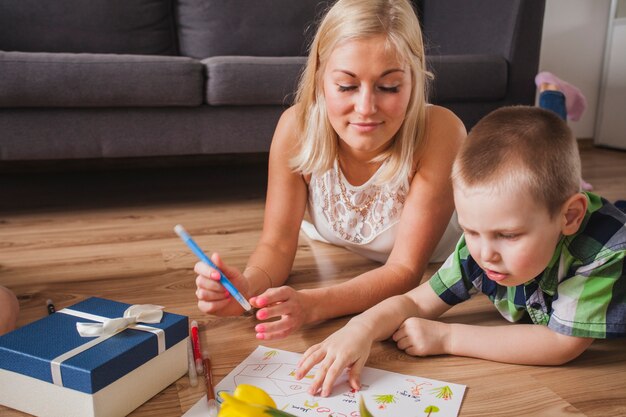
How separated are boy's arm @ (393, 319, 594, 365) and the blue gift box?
13.9 inches

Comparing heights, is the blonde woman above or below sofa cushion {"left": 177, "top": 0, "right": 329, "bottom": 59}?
below

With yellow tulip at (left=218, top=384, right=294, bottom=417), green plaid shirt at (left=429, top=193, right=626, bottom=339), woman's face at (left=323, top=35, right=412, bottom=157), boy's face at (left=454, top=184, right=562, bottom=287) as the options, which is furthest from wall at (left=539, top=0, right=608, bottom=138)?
yellow tulip at (left=218, top=384, right=294, bottom=417)

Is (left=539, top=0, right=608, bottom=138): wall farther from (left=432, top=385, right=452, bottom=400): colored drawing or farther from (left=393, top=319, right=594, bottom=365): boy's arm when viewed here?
(left=432, top=385, right=452, bottom=400): colored drawing

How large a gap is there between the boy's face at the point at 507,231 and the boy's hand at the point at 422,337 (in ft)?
0.52

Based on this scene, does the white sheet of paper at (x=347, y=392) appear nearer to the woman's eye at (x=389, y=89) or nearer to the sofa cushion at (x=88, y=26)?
the woman's eye at (x=389, y=89)

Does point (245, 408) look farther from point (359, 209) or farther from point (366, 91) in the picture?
point (359, 209)

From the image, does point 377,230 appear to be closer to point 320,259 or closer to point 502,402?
point 320,259

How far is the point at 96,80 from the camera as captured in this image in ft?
5.52

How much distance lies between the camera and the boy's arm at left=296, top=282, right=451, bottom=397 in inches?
29.8

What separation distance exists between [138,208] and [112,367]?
1314 mm

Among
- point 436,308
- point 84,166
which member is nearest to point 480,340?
point 436,308

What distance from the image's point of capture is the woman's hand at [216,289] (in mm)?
818

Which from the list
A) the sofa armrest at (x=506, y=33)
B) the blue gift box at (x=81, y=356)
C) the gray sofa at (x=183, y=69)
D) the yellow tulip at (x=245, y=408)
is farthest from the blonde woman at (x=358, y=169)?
the sofa armrest at (x=506, y=33)

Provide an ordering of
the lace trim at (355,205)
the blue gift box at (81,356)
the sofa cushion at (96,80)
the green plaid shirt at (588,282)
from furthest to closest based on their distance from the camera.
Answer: the sofa cushion at (96,80), the lace trim at (355,205), the green plaid shirt at (588,282), the blue gift box at (81,356)
